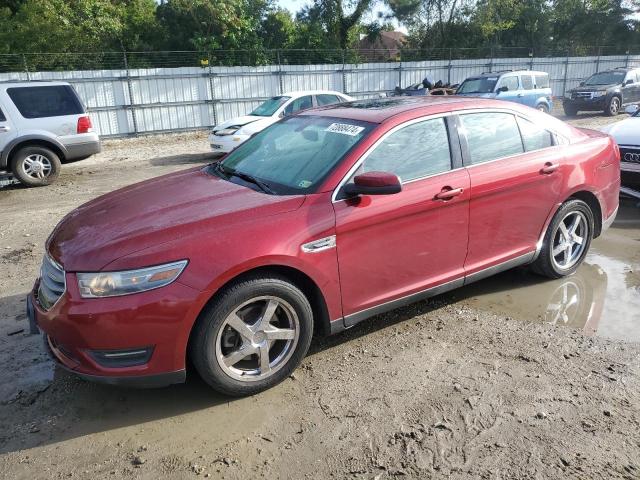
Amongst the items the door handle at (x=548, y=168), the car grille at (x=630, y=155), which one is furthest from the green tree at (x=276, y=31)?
the door handle at (x=548, y=168)

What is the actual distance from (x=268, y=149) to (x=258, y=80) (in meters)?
16.8

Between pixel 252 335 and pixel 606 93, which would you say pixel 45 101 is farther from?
pixel 606 93

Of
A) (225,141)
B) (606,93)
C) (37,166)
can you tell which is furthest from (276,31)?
(37,166)

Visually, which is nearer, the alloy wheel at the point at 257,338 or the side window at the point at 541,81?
the alloy wheel at the point at 257,338

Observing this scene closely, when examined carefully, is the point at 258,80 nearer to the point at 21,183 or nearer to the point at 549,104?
the point at 549,104

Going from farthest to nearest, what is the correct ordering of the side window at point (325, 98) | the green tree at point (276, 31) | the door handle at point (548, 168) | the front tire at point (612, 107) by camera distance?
the green tree at point (276, 31), the front tire at point (612, 107), the side window at point (325, 98), the door handle at point (548, 168)

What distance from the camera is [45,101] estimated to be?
10031 mm

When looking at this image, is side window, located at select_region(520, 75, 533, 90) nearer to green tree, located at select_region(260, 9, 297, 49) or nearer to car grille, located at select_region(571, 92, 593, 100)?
car grille, located at select_region(571, 92, 593, 100)

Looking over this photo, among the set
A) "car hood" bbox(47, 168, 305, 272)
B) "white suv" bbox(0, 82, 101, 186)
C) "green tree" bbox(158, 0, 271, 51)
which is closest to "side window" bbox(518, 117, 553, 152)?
"car hood" bbox(47, 168, 305, 272)

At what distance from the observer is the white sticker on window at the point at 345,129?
3768mm

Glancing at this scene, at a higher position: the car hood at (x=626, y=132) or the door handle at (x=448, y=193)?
the door handle at (x=448, y=193)

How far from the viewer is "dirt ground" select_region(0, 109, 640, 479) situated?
106 inches

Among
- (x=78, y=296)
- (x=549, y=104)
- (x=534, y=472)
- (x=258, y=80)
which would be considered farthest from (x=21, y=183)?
(x=549, y=104)

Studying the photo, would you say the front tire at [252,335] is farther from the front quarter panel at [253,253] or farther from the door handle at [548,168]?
the door handle at [548,168]
